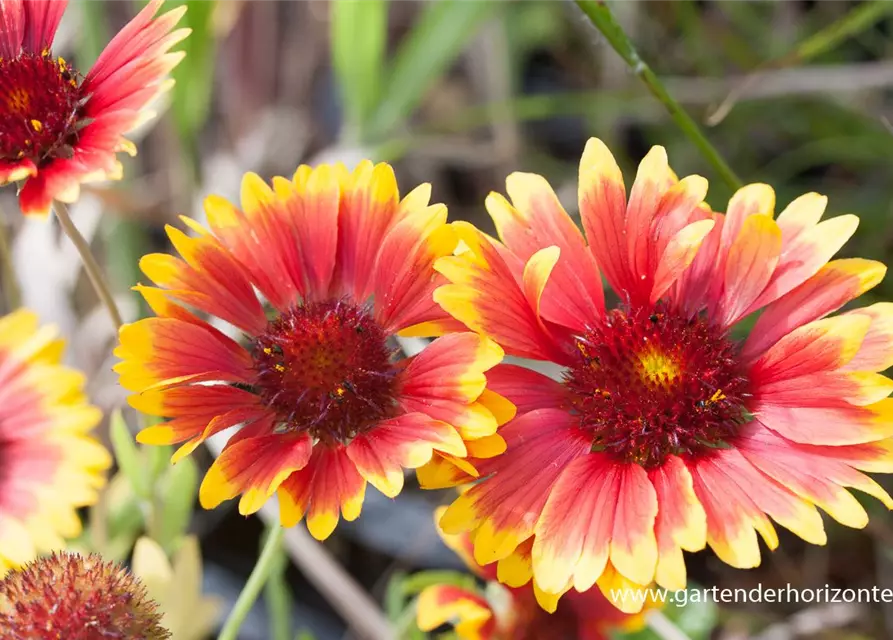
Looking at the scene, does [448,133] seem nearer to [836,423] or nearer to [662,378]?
[662,378]

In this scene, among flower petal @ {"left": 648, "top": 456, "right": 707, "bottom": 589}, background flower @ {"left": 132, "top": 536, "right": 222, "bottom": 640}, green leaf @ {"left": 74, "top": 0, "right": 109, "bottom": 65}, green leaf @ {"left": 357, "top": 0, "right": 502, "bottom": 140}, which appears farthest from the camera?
green leaf @ {"left": 357, "top": 0, "right": 502, "bottom": 140}

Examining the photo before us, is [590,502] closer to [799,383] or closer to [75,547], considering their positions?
[799,383]

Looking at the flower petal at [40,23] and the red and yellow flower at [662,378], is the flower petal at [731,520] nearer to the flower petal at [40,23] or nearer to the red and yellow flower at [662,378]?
the red and yellow flower at [662,378]

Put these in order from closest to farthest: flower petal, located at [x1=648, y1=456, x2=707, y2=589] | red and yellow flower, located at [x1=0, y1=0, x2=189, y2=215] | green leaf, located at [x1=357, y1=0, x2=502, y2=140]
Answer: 1. flower petal, located at [x1=648, y1=456, x2=707, y2=589]
2. red and yellow flower, located at [x1=0, y1=0, x2=189, y2=215]
3. green leaf, located at [x1=357, y1=0, x2=502, y2=140]

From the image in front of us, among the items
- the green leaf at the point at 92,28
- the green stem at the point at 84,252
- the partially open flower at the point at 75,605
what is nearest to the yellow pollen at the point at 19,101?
the green stem at the point at 84,252

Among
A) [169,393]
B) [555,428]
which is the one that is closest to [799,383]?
[555,428]

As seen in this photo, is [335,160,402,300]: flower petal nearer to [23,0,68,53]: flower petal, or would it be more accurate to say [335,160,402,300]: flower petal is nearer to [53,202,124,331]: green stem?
[53,202,124,331]: green stem

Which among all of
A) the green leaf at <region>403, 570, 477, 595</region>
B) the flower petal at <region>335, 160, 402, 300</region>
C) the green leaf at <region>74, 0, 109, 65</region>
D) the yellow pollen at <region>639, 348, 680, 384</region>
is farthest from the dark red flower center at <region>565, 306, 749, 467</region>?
the green leaf at <region>74, 0, 109, 65</region>
